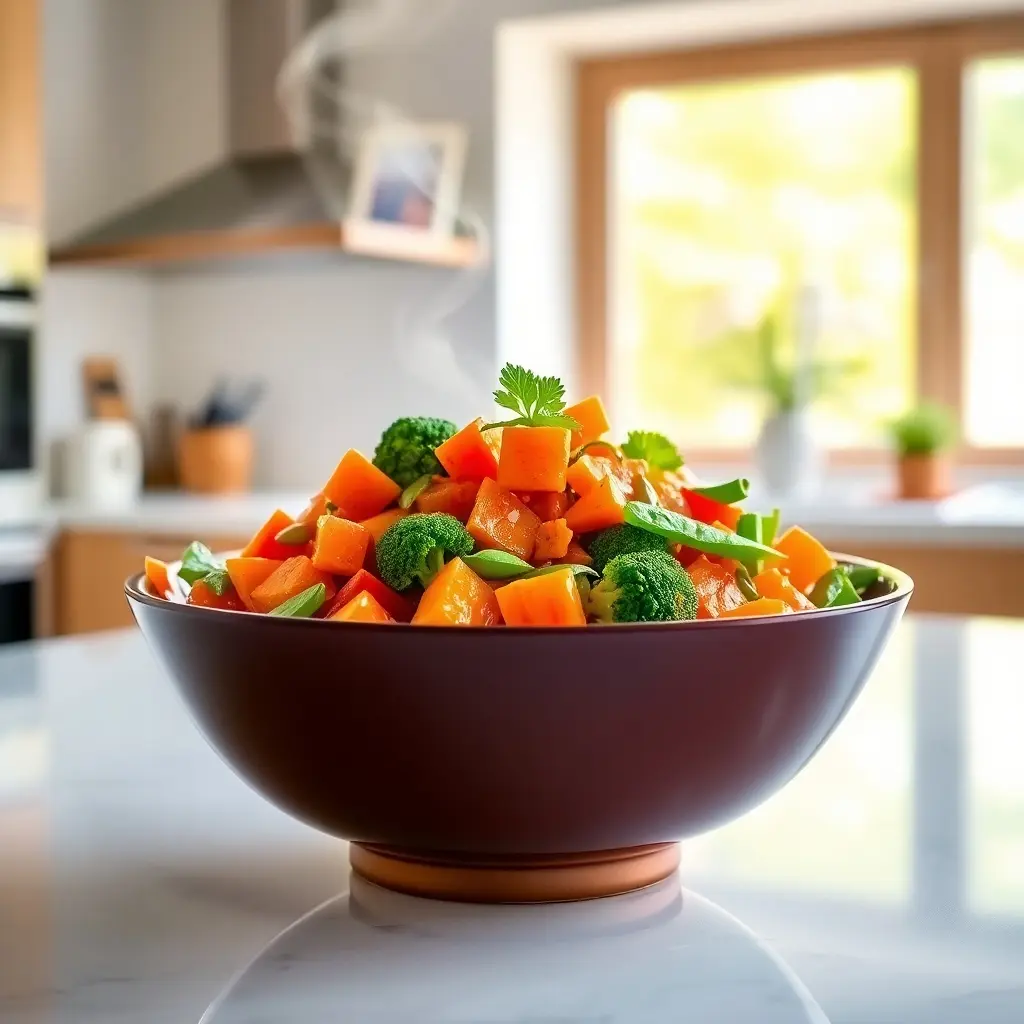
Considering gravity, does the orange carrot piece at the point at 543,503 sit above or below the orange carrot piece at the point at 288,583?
above

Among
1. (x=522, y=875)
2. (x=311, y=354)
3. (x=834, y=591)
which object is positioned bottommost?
(x=522, y=875)

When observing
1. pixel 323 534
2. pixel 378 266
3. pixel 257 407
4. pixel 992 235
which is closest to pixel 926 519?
pixel 992 235

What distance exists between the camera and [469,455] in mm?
710

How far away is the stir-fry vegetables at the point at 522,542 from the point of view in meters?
0.63

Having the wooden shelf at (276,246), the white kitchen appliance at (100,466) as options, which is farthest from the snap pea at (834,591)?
the white kitchen appliance at (100,466)

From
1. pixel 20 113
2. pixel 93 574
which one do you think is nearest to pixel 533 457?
pixel 93 574

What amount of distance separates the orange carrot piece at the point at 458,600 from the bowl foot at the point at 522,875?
11 cm

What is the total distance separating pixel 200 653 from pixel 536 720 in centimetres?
16

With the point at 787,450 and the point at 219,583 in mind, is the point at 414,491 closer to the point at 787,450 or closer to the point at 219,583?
the point at 219,583

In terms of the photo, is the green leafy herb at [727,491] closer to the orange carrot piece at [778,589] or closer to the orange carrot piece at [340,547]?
the orange carrot piece at [778,589]

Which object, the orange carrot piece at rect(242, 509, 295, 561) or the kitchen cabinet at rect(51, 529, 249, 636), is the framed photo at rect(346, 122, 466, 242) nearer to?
the kitchen cabinet at rect(51, 529, 249, 636)

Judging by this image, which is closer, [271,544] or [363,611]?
[363,611]

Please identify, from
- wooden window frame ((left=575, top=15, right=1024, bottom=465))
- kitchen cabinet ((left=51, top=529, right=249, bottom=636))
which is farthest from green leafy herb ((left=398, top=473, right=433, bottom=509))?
wooden window frame ((left=575, top=15, right=1024, bottom=465))

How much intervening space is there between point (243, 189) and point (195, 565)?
3.01 m
